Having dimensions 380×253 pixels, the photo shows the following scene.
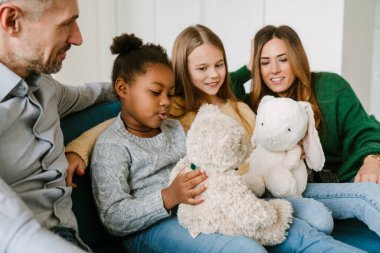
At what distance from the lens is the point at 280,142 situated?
4.35 feet

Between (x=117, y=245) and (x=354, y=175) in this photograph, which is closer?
(x=117, y=245)

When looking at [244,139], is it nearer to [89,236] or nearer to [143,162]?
[143,162]

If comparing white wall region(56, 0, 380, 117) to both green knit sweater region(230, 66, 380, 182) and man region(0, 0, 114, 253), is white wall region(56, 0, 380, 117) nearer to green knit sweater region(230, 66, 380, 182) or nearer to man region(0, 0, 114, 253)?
green knit sweater region(230, 66, 380, 182)

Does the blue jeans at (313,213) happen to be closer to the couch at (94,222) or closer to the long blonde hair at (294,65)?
the couch at (94,222)

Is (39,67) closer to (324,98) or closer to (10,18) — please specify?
(10,18)

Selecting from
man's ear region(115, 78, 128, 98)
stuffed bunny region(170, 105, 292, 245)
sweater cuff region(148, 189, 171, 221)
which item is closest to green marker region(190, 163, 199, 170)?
stuffed bunny region(170, 105, 292, 245)

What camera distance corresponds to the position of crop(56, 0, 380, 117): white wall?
7.96 ft

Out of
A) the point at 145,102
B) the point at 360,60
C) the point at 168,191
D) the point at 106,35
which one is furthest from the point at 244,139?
the point at 106,35

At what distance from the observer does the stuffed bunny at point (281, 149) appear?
1.29 metres

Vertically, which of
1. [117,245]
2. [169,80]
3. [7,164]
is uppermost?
[169,80]

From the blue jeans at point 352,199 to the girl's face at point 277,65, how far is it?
44cm

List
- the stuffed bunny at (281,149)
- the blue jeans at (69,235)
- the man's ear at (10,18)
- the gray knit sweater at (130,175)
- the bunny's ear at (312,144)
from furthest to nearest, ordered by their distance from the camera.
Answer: the bunny's ear at (312,144) < the stuffed bunny at (281,149) < the gray knit sweater at (130,175) < the blue jeans at (69,235) < the man's ear at (10,18)

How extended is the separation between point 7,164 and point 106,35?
206 centimetres

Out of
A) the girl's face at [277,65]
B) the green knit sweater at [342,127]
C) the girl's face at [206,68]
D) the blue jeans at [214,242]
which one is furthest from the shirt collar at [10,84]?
the green knit sweater at [342,127]
